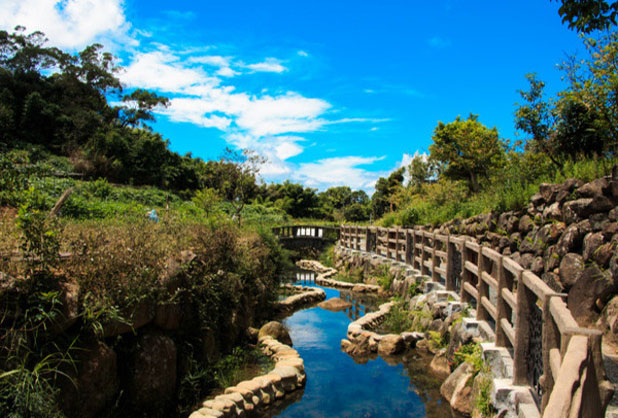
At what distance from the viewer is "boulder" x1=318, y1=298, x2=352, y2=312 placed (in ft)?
41.2

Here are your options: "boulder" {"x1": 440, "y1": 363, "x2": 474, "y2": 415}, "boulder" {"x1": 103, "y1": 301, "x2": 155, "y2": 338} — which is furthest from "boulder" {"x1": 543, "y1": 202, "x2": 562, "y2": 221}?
"boulder" {"x1": 103, "y1": 301, "x2": 155, "y2": 338}

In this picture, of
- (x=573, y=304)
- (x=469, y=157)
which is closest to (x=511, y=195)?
(x=573, y=304)

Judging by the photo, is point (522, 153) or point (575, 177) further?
point (522, 153)

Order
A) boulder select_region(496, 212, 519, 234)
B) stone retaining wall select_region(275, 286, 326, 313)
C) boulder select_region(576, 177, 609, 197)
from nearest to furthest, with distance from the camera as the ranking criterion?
1. boulder select_region(576, 177, 609, 197)
2. boulder select_region(496, 212, 519, 234)
3. stone retaining wall select_region(275, 286, 326, 313)

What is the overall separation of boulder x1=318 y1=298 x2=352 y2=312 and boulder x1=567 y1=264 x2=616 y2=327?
7210 millimetres

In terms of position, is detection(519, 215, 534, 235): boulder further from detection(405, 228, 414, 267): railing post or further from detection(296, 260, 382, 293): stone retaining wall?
detection(296, 260, 382, 293): stone retaining wall

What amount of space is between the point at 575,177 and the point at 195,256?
731cm

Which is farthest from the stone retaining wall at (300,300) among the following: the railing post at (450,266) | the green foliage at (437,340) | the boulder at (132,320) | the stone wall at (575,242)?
the boulder at (132,320)

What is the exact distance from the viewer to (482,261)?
239 inches

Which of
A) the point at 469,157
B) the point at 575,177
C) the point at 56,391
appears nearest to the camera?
the point at 56,391

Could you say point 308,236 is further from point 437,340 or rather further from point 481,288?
point 481,288

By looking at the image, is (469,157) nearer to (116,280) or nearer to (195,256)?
(195,256)

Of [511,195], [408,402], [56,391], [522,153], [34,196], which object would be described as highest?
[522,153]

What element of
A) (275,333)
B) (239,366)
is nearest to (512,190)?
(275,333)
